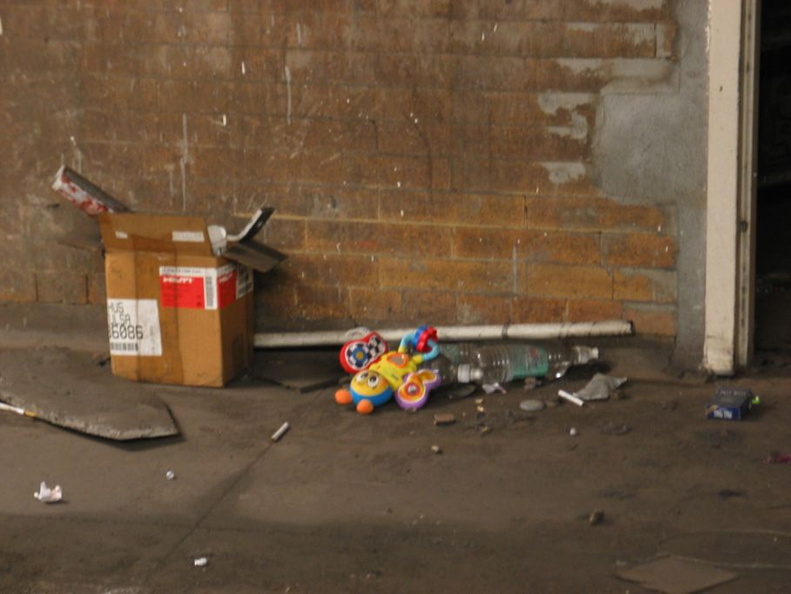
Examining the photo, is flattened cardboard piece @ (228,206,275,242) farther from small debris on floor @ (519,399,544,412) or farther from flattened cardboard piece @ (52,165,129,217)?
small debris on floor @ (519,399,544,412)

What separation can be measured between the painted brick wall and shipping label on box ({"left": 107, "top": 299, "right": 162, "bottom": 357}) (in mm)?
722

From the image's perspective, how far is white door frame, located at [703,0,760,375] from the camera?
6.07 m

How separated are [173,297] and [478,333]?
1603 millimetres

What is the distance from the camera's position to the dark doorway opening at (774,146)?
918 cm

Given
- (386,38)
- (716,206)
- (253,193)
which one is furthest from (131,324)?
(716,206)

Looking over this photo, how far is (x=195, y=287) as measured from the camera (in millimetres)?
6281

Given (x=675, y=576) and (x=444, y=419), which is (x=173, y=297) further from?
(x=675, y=576)

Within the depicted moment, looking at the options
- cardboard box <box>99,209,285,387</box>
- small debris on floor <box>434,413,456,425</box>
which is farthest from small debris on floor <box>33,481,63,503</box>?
small debris on floor <box>434,413,456,425</box>

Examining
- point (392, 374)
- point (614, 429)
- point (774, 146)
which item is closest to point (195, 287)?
point (392, 374)

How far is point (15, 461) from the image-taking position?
5605 mm

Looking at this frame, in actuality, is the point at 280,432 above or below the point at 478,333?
below

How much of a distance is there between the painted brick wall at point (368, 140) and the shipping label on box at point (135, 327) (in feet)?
2.37

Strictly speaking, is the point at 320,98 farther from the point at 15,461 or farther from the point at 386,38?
the point at 15,461

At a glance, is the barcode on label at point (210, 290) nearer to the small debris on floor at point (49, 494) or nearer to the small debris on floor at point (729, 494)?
the small debris on floor at point (49, 494)
